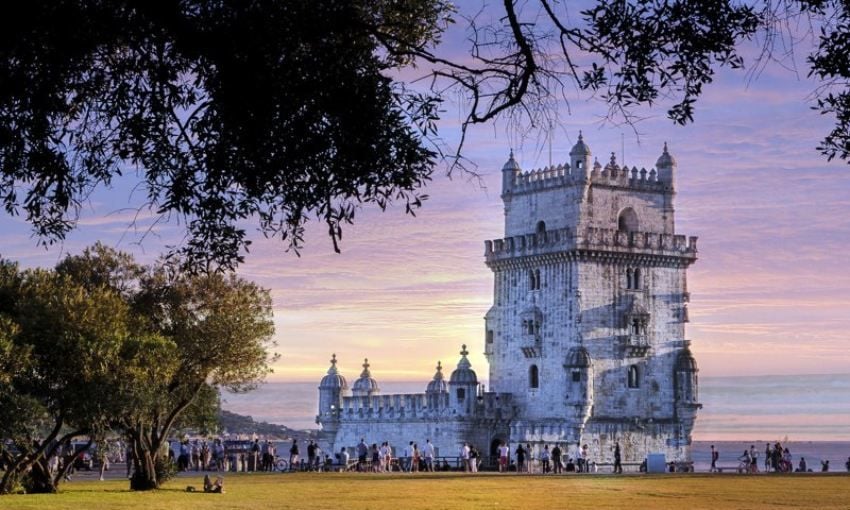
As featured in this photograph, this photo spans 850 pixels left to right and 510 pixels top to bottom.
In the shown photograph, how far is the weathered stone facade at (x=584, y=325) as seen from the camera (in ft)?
259

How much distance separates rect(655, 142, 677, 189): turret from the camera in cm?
8375

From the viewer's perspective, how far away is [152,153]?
18.2 metres

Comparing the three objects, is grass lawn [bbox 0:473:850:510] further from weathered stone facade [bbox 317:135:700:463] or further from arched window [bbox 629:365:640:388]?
arched window [bbox 629:365:640:388]

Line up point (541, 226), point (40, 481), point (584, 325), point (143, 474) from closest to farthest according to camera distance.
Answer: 1. point (40, 481)
2. point (143, 474)
3. point (584, 325)
4. point (541, 226)

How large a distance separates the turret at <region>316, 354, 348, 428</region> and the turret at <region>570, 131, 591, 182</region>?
21991 millimetres

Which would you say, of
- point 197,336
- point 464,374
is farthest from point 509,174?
Answer: point 197,336

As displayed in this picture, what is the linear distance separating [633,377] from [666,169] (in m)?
12.1

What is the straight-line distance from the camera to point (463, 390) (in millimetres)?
83000

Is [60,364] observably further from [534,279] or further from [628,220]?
[628,220]

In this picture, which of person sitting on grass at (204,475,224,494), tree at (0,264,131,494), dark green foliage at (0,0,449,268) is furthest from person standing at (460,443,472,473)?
dark green foliage at (0,0,449,268)

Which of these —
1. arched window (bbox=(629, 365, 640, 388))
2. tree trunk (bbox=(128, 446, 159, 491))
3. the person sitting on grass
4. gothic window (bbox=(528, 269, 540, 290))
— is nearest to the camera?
the person sitting on grass

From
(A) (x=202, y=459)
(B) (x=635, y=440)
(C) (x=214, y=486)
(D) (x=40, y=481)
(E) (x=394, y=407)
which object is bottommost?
(C) (x=214, y=486)

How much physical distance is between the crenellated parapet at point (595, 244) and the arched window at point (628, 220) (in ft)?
4.37

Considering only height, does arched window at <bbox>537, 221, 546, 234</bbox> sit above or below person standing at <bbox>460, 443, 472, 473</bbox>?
above
